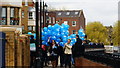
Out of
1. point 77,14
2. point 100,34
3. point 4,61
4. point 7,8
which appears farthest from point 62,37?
point 100,34

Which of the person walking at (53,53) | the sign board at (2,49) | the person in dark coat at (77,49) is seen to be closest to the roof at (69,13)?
the person walking at (53,53)

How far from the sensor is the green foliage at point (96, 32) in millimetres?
128375

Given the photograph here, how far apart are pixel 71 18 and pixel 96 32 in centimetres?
2554

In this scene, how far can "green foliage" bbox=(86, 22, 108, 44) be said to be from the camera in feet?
421

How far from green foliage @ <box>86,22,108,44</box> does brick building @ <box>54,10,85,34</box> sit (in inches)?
718

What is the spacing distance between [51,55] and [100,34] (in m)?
110

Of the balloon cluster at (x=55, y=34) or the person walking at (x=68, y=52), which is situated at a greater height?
the balloon cluster at (x=55, y=34)

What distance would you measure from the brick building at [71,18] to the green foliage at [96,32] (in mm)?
18236

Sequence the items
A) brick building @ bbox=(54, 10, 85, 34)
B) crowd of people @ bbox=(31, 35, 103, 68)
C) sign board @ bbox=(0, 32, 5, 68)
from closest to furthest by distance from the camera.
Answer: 1. sign board @ bbox=(0, 32, 5, 68)
2. crowd of people @ bbox=(31, 35, 103, 68)
3. brick building @ bbox=(54, 10, 85, 34)

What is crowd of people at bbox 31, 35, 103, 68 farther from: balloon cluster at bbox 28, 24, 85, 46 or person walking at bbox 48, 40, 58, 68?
balloon cluster at bbox 28, 24, 85, 46

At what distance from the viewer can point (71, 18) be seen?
106 m

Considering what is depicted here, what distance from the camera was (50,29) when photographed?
123 feet

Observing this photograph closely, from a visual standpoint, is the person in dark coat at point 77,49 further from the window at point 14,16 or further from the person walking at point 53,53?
the window at point 14,16

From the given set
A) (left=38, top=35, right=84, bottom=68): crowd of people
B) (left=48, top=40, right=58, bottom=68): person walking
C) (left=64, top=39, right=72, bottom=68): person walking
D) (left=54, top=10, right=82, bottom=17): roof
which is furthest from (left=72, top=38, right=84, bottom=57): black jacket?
(left=54, top=10, right=82, bottom=17): roof
